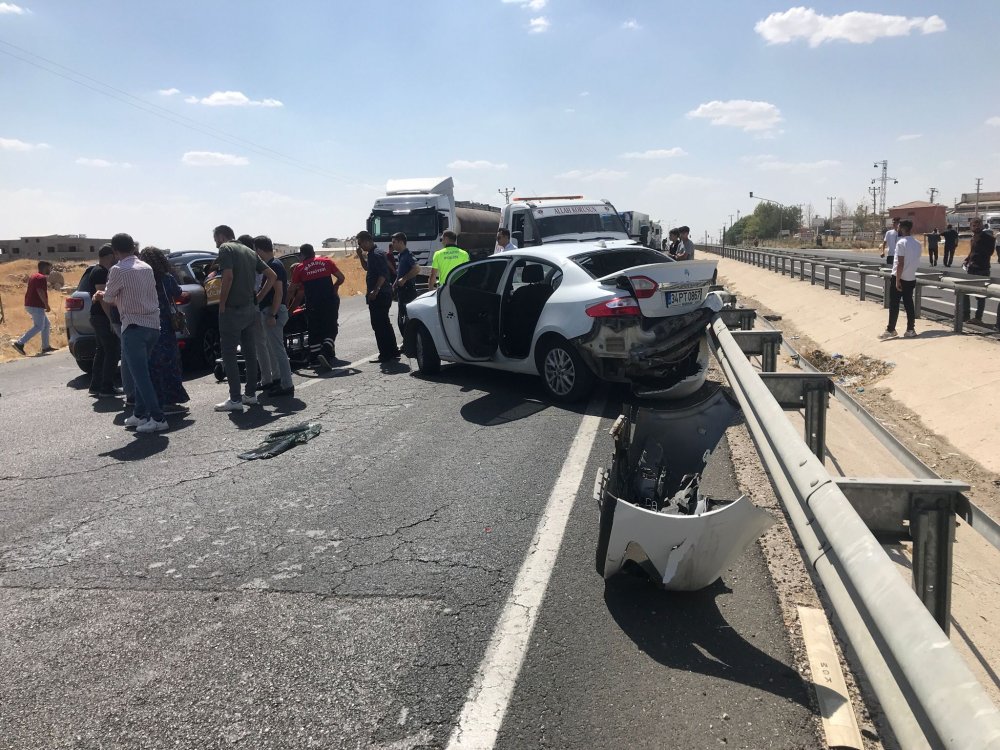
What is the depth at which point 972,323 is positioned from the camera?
11094 mm

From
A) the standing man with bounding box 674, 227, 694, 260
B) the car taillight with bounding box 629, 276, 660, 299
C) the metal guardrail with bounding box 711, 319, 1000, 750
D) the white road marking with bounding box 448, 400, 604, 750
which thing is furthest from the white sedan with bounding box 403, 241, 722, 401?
the standing man with bounding box 674, 227, 694, 260

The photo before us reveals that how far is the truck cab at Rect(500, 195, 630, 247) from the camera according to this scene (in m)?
17.1

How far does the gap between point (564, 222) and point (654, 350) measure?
10.5 meters

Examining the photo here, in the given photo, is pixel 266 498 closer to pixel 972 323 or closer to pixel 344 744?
pixel 344 744

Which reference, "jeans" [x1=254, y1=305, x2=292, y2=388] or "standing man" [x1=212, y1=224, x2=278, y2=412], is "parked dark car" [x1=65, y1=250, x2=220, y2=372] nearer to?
"jeans" [x1=254, y1=305, x2=292, y2=388]

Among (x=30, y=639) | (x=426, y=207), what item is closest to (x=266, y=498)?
(x=30, y=639)

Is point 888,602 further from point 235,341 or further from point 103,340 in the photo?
point 103,340

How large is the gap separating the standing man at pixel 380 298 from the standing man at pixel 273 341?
1.86 m

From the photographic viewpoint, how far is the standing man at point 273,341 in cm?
916

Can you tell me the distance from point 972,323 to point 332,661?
426 inches

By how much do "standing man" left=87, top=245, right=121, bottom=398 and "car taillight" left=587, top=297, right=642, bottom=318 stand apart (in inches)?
229

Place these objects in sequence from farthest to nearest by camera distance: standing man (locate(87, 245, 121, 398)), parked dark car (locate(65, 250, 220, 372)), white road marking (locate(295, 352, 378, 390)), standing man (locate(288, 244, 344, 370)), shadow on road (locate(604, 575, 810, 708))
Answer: standing man (locate(288, 244, 344, 370)), parked dark car (locate(65, 250, 220, 372)), white road marking (locate(295, 352, 378, 390)), standing man (locate(87, 245, 121, 398)), shadow on road (locate(604, 575, 810, 708))

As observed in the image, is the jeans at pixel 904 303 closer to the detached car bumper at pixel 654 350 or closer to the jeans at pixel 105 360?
the detached car bumper at pixel 654 350

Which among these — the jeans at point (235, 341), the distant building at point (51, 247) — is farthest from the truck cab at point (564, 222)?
the distant building at point (51, 247)
